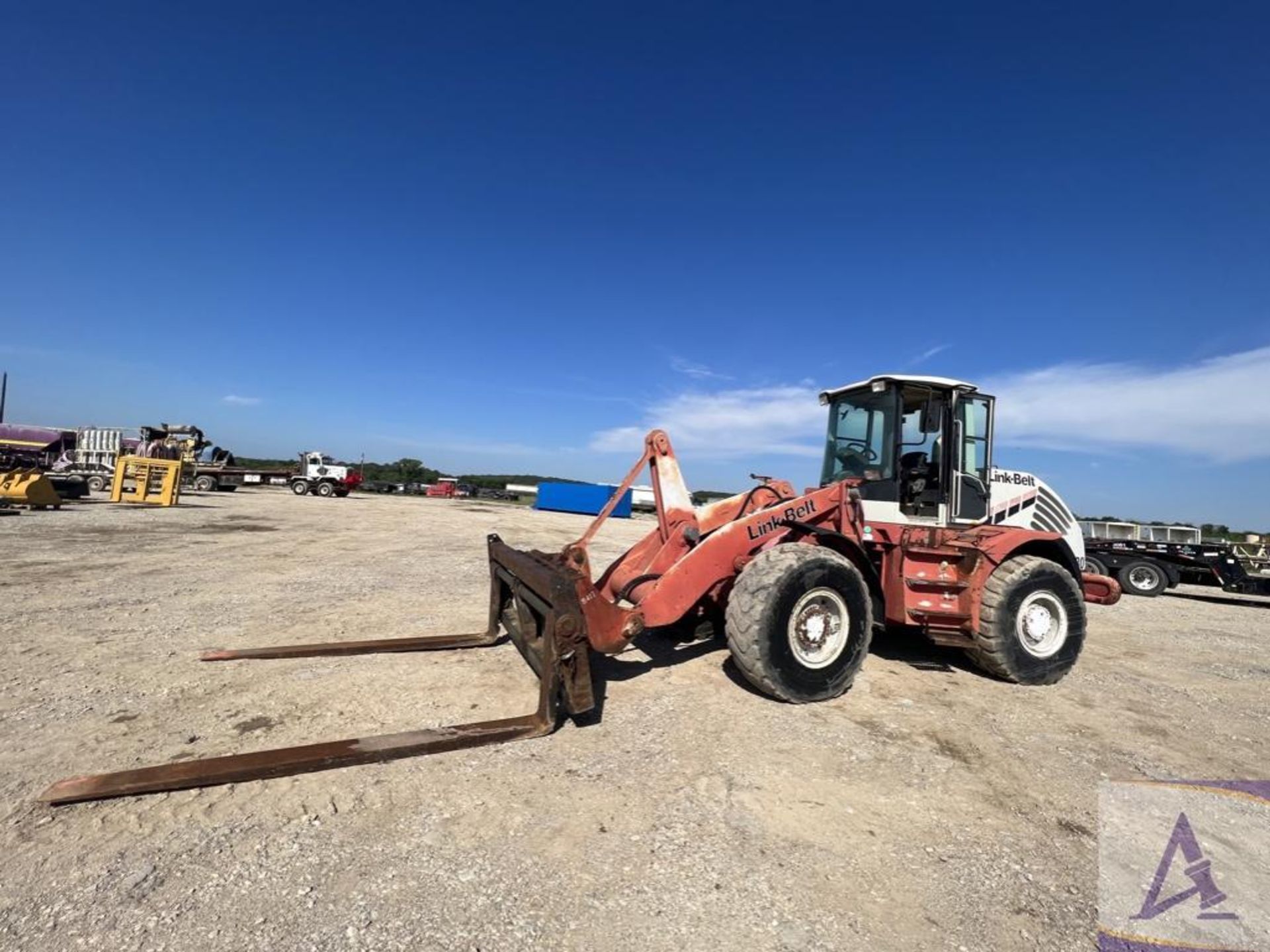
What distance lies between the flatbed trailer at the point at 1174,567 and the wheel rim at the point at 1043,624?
10.9 meters

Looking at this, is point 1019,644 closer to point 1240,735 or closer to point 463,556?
point 1240,735

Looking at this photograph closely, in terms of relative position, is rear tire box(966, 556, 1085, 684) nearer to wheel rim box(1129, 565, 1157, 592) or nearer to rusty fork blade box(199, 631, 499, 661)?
rusty fork blade box(199, 631, 499, 661)

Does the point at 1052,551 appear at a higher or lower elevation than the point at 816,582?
higher

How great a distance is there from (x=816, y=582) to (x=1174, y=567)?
1505 centimetres

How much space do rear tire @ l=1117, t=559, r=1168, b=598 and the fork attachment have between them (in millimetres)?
15259

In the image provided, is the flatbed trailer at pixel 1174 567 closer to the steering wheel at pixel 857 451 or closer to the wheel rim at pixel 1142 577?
the wheel rim at pixel 1142 577

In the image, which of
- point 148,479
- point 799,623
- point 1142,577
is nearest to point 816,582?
point 799,623

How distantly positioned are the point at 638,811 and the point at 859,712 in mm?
2225

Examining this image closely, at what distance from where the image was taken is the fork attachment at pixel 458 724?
2.94 meters

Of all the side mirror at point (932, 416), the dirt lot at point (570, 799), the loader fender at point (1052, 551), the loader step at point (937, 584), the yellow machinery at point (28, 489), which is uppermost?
the side mirror at point (932, 416)

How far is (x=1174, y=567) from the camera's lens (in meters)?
14.4

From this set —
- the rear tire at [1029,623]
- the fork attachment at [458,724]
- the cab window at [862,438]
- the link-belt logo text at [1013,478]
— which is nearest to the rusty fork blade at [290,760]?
the fork attachment at [458,724]

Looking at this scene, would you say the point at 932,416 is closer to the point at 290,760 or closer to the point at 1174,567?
the point at 290,760

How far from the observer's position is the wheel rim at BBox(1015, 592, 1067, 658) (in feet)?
18.2
